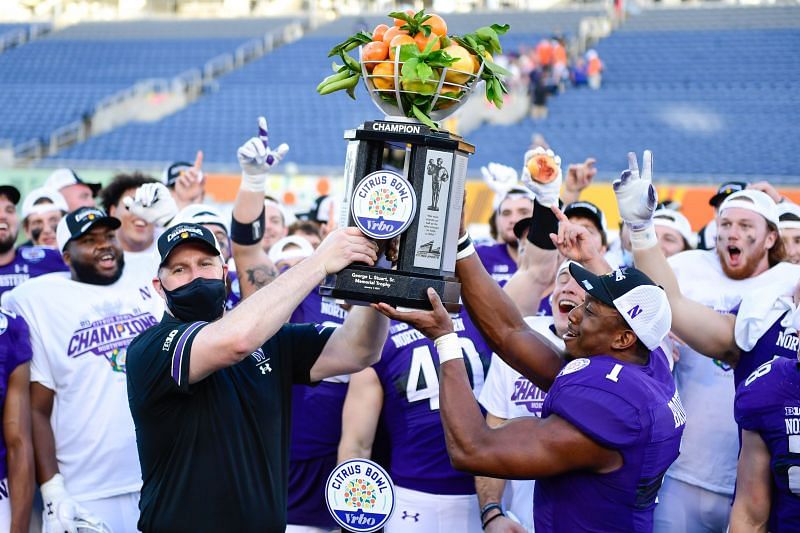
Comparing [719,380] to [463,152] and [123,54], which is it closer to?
[463,152]

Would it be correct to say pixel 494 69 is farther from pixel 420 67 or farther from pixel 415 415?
pixel 415 415

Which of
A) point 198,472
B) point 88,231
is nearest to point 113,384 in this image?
point 88,231

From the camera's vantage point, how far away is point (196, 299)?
130 inches

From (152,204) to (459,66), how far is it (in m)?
2.81

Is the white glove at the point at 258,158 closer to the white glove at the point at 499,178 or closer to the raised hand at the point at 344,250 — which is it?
the raised hand at the point at 344,250

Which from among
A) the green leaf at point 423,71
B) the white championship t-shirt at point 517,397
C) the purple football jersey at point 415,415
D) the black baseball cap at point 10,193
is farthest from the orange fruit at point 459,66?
the black baseball cap at point 10,193

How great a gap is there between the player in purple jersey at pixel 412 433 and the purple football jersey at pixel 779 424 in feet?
4.55

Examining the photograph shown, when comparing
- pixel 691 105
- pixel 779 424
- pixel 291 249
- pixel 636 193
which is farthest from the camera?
pixel 691 105

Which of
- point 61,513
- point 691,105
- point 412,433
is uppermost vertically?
point 691,105

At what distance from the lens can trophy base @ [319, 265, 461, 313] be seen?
10.5 feet

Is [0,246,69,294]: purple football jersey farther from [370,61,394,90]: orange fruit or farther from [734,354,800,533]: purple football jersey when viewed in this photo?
[734,354,800,533]: purple football jersey

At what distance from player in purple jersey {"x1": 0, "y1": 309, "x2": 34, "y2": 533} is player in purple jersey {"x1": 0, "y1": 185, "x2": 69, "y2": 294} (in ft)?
5.51

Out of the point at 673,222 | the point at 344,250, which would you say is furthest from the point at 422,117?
the point at 673,222

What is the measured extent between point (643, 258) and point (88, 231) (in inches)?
112
